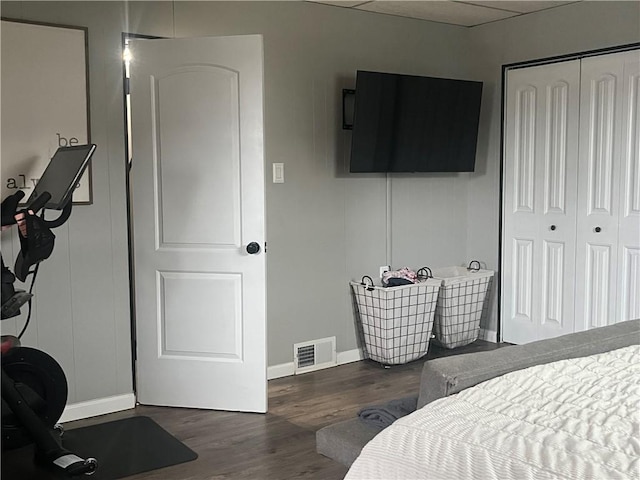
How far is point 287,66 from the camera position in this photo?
4.33 m

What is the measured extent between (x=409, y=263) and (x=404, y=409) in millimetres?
2918

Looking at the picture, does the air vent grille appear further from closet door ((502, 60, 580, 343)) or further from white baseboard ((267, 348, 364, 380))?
closet door ((502, 60, 580, 343))

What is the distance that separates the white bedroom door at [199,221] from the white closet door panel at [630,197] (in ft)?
7.58

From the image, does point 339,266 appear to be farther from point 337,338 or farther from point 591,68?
point 591,68

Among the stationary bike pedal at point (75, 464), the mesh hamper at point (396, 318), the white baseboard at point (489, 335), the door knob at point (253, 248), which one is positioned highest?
the door knob at point (253, 248)

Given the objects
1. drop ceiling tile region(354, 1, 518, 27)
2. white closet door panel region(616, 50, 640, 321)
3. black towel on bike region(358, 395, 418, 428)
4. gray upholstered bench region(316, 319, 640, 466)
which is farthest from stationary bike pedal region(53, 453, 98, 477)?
white closet door panel region(616, 50, 640, 321)

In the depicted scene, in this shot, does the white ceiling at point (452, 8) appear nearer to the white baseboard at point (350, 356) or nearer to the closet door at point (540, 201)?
the closet door at point (540, 201)

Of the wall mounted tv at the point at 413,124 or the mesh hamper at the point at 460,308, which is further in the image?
the mesh hamper at the point at 460,308

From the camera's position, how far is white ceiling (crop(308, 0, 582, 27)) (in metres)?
4.49

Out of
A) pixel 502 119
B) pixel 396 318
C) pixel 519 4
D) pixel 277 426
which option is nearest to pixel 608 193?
pixel 502 119

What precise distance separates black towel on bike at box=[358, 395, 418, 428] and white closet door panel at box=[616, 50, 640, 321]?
2686 mm

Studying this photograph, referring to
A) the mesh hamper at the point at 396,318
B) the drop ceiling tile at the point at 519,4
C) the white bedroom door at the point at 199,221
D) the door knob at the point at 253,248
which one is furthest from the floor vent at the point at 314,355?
the drop ceiling tile at the point at 519,4

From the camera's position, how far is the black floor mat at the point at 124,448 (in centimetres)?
308

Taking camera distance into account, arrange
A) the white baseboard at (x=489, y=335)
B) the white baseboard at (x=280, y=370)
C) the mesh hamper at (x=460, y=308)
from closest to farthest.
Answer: the white baseboard at (x=280, y=370) < the mesh hamper at (x=460, y=308) < the white baseboard at (x=489, y=335)
